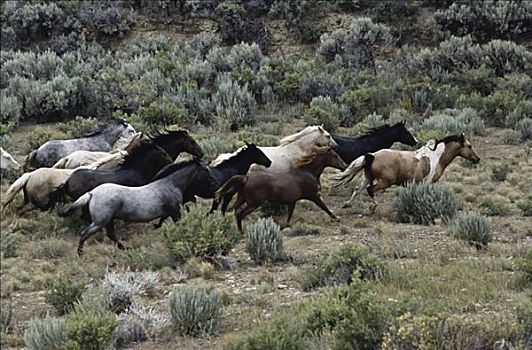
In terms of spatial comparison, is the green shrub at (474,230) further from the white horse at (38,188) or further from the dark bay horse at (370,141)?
the white horse at (38,188)

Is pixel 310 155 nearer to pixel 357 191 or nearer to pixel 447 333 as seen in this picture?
pixel 357 191

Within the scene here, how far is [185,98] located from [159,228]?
983 centimetres

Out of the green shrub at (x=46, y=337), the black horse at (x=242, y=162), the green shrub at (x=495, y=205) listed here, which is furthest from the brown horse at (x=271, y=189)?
the green shrub at (x=46, y=337)

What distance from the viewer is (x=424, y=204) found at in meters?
11.3

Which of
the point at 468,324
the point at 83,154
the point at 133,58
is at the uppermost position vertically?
the point at 468,324

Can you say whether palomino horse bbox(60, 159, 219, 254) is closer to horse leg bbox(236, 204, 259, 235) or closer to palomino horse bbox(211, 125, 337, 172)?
horse leg bbox(236, 204, 259, 235)

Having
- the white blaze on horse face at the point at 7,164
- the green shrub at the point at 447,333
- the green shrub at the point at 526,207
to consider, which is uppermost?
the green shrub at the point at 447,333

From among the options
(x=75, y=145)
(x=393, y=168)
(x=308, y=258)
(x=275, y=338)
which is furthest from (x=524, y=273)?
(x=75, y=145)

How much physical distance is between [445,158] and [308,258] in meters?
4.57

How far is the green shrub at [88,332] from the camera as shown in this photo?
6.25 metres

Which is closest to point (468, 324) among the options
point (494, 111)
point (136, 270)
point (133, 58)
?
point (136, 270)

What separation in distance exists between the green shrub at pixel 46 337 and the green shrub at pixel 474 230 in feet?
17.9

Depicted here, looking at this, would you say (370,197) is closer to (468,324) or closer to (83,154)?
(83,154)

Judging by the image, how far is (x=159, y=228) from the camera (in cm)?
1055
